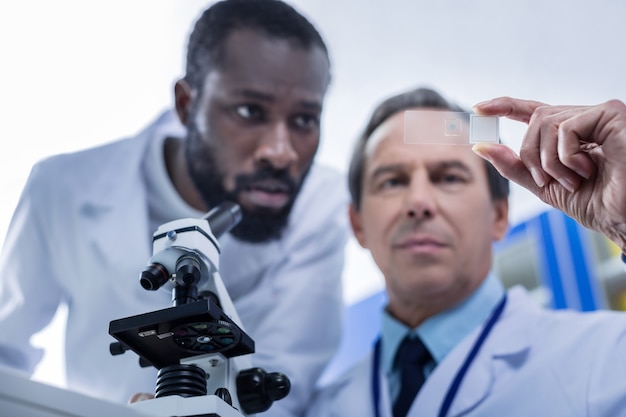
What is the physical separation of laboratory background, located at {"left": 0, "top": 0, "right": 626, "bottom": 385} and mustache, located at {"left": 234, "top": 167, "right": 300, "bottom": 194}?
170mm

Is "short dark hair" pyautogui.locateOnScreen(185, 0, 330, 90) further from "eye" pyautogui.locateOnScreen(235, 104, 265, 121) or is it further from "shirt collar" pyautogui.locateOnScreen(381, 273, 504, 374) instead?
"shirt collar" pyautogui.locateOnScreen(381, 273, 504, 374)

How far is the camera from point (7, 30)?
5.58 ft

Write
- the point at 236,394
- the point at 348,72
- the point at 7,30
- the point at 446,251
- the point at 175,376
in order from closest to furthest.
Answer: the point at 175,376, the point at 236,394, the point at 7,30, the point at 446,251, the point at 348,72

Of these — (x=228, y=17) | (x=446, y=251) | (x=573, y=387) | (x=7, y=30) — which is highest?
(x=228, y=17)

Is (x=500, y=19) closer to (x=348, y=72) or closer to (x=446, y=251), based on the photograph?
(x=348, y=72)

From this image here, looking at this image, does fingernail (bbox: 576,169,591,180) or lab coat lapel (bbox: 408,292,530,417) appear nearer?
fingernail (bbox: 576,169,591,180)

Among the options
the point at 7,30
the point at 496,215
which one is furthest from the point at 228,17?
the point at 496,215

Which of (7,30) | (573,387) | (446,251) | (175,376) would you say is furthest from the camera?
(446,251)

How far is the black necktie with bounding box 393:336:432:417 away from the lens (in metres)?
1.67

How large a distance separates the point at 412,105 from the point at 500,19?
1.17ft

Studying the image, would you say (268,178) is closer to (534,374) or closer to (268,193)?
(268,193)

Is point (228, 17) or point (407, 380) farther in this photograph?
point (228, 17)

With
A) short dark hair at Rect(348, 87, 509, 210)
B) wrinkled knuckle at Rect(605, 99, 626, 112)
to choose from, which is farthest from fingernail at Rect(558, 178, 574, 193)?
short dark hair at Rect(348, 87, 509, 210)

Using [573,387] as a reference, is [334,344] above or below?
above
